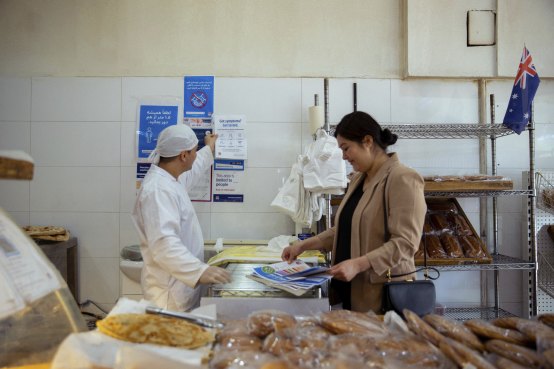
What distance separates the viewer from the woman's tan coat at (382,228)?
61.0 inches

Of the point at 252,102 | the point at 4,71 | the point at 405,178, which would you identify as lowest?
the point at 405,178

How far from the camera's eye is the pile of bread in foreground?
2.60 ft

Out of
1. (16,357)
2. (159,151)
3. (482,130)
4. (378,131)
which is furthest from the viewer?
(482,130)

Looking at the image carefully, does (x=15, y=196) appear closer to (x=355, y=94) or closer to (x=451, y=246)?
(x=355, y=94)

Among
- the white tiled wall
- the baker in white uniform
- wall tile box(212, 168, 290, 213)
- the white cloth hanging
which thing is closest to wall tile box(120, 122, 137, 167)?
the white tiled wall

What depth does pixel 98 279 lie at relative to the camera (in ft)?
9.73

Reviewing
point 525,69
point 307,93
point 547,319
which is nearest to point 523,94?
point 525,69

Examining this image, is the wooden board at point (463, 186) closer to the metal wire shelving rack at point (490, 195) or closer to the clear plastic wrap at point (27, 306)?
the metal wire shelving rack at point (490, 195)

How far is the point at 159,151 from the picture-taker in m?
1.99

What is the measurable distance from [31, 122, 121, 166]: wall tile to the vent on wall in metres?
2.79

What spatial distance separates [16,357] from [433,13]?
10.6 ft

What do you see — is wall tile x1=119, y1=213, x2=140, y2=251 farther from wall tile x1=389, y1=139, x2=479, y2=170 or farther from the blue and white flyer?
wall tile x1=389, y1=139, x2=479, y2=170

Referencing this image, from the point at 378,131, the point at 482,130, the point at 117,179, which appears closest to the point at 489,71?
the point at 482,130

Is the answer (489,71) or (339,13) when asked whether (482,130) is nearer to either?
(489,71)
